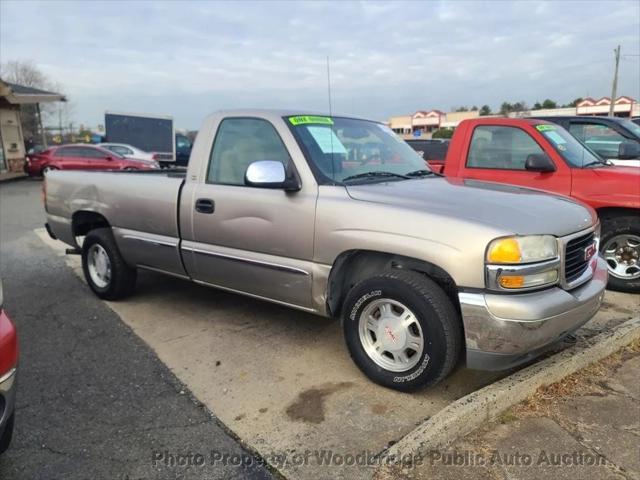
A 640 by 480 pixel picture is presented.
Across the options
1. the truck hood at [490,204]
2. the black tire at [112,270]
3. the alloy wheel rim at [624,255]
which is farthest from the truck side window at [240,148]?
the alloy wheel rim at [624,255]

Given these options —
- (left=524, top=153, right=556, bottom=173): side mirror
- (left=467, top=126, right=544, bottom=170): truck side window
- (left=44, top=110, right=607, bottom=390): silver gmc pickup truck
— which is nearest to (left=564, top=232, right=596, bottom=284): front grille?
(left=44, top=110, right=607, bottom=390): silver gmc pickup truck

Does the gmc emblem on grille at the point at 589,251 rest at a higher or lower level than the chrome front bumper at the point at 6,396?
higher

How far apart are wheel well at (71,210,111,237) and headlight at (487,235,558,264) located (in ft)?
12.6

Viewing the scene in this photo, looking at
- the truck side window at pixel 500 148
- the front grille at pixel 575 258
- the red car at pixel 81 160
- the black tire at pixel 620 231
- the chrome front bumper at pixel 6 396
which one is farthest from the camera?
the red car at pixel 81 160

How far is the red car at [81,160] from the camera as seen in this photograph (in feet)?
63.2

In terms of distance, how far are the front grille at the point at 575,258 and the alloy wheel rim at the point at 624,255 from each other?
7.10 feet

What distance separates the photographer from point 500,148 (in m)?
5.80

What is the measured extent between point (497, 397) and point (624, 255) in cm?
320

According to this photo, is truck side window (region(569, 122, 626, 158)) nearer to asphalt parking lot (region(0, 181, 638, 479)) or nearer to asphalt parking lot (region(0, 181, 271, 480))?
asphalt parking lot (region(0, 181, 638, 479))

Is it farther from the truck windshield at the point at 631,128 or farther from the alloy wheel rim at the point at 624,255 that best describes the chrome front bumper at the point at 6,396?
the truck windshield at the point at 631,128

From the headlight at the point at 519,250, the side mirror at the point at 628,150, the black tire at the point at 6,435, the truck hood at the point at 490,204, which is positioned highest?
the side mirror at the point at 628,150

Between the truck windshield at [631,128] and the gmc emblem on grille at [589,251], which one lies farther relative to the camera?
the truck windshield at [631,128]

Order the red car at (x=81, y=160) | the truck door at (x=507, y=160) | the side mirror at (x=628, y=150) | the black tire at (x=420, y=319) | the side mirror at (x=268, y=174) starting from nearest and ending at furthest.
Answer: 1. the black tire at (x=420, y=319)
2. the side mirror at (x=268, y=174)
3. the truck door at (x=507, y=160)
4. the side mirror at (x=628, y=150)
5. the red car at (x=81, y=160)

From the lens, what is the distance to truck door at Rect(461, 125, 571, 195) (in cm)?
533
